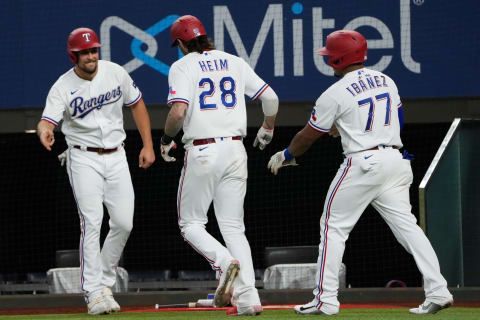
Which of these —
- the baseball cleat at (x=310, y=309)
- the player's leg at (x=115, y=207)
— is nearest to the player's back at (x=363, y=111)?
the baseball cleat at (x=310, y=309)

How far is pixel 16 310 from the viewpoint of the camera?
8.30 metres

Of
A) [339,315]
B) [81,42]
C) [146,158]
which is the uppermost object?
[81,42]

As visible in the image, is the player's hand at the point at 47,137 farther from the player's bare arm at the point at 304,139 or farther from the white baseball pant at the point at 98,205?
the player's bare arm at the point at 304,139

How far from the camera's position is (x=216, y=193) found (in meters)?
6.27

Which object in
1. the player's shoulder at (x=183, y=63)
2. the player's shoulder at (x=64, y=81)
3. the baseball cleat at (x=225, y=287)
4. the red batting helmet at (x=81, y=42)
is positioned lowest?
the baseball cleat at (x=225, y=287)

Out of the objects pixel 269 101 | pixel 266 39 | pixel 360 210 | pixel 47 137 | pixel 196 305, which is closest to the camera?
pixel 360 210

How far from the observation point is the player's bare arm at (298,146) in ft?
20.0

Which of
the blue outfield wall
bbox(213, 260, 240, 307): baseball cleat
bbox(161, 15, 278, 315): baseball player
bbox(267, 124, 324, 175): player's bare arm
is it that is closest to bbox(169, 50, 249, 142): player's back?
bbox(161, 15, 278, 315): baseball player

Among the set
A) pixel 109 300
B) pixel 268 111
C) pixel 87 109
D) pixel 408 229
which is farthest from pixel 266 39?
pixel 408 229

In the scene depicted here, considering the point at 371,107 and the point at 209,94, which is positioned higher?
the point at 209,94

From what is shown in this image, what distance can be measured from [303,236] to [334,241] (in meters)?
6.04

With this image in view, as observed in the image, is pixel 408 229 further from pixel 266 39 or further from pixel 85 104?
pixel 266 39

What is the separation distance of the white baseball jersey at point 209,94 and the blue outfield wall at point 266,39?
10.7ft

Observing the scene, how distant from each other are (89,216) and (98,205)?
0.10 m
